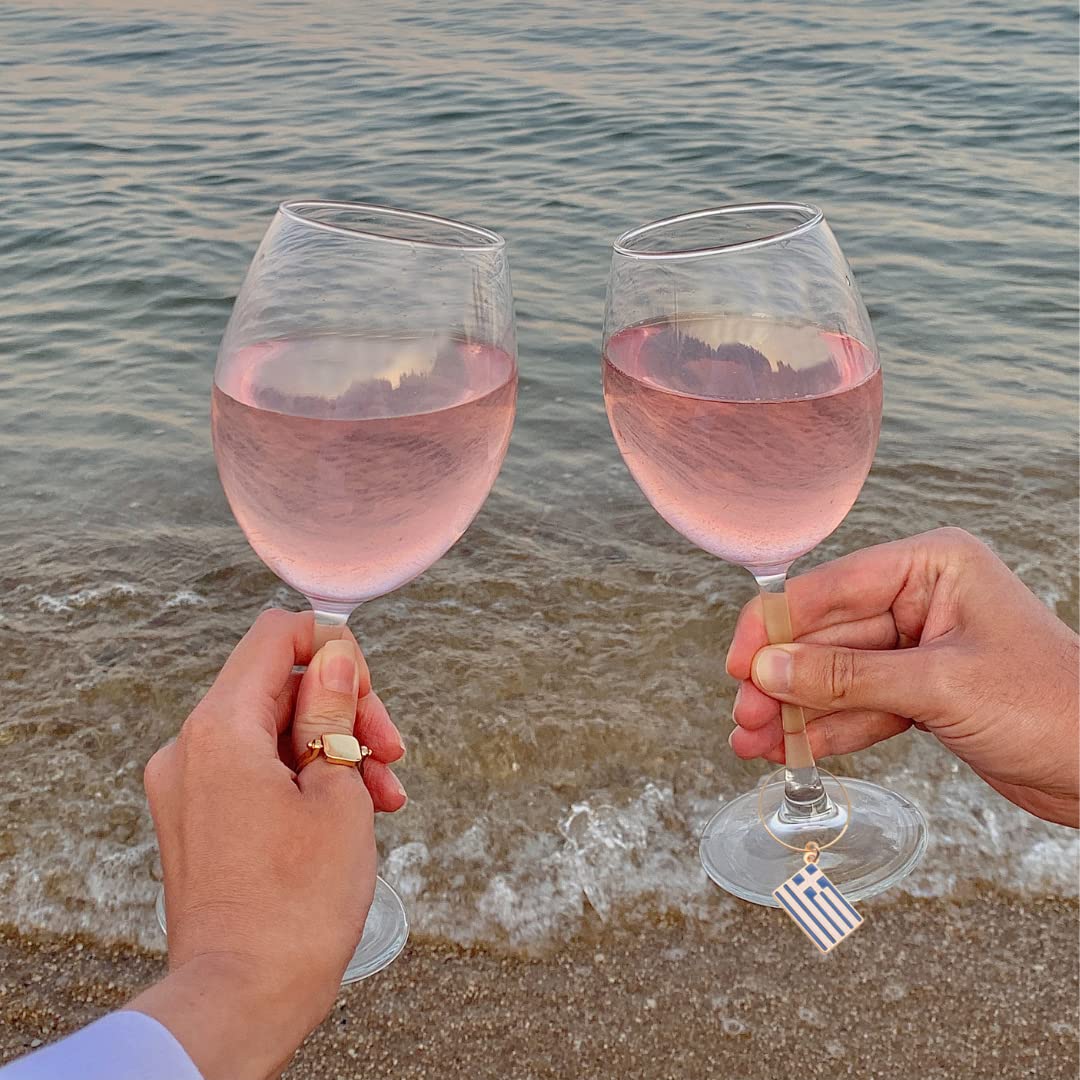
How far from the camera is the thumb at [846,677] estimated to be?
169cm

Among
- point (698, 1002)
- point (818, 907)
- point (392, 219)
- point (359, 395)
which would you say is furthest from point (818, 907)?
point (392, 219)

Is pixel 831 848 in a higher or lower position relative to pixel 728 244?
lower

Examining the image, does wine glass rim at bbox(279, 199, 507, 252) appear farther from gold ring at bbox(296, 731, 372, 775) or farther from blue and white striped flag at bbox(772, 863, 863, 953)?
blue and white striped flag at bbox(772, 863, 863, 953)

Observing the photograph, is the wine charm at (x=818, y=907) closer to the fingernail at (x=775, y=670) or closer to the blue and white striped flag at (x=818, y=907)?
the blue and white striped flag at (x=818, y=907)

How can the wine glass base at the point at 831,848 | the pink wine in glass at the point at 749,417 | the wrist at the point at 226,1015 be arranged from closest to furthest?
the wrist at the point at 226,1015, the pink wine in glass at the point at 749,417, the wine glass base at the point at 831,848

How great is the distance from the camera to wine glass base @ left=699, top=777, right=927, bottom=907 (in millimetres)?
1938

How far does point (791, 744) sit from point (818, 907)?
0.90 ft

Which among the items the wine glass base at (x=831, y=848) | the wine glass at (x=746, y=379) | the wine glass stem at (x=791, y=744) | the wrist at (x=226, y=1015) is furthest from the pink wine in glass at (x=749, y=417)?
the wrist at (x=226, y=1015)

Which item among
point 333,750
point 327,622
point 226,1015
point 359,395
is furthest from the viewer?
point 327,622

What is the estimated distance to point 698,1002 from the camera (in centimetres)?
217

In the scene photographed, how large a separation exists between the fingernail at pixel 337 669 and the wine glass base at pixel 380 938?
12.6 inches

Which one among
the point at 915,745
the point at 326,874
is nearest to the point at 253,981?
the point at 326,874

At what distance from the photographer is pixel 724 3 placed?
15836 millimetres

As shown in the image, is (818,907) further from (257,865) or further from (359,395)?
(359,395)
